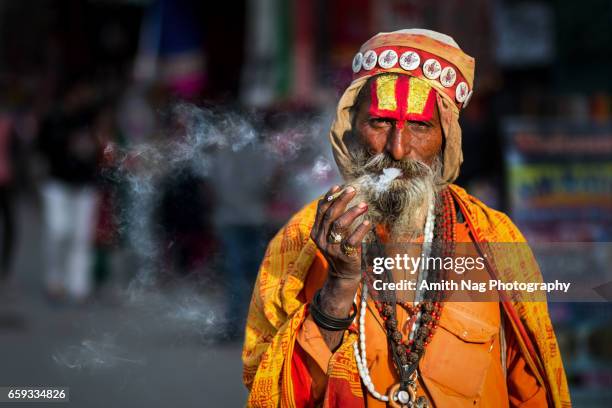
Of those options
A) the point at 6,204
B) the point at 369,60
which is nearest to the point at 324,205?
the point at 369,60

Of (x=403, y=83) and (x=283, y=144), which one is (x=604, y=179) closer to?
(x=283, y=144)

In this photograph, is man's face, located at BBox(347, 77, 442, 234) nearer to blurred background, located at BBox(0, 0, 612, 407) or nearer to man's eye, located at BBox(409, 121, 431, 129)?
man's eye, located at BBox(409, 121, 431, 129)

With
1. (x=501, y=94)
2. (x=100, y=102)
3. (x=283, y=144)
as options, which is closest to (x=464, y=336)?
(x=283, y=144)

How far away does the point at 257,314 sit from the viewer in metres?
2.88

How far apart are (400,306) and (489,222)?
385 millimetres

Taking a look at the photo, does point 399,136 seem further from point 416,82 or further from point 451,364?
point 451,364

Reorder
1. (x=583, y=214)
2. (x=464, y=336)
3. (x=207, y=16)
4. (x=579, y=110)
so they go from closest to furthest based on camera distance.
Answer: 1. (x=464, y=336)
2. (x=583, y=214)
3. (x=579, y=110)
4. (x=207, y=16)

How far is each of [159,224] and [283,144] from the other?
629 mm

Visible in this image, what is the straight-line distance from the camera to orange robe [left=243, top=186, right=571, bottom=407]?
8.71 feet

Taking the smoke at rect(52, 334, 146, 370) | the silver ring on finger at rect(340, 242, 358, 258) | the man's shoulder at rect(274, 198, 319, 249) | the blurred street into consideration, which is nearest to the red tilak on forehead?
the man's shoulder at rect(274, 198, 319, 249)

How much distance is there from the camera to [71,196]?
885cm

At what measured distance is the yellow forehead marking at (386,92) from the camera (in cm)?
274

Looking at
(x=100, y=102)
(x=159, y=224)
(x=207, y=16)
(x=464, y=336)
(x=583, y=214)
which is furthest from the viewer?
(x=207, y=16)

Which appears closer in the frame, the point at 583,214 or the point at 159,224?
the point at 159,224
